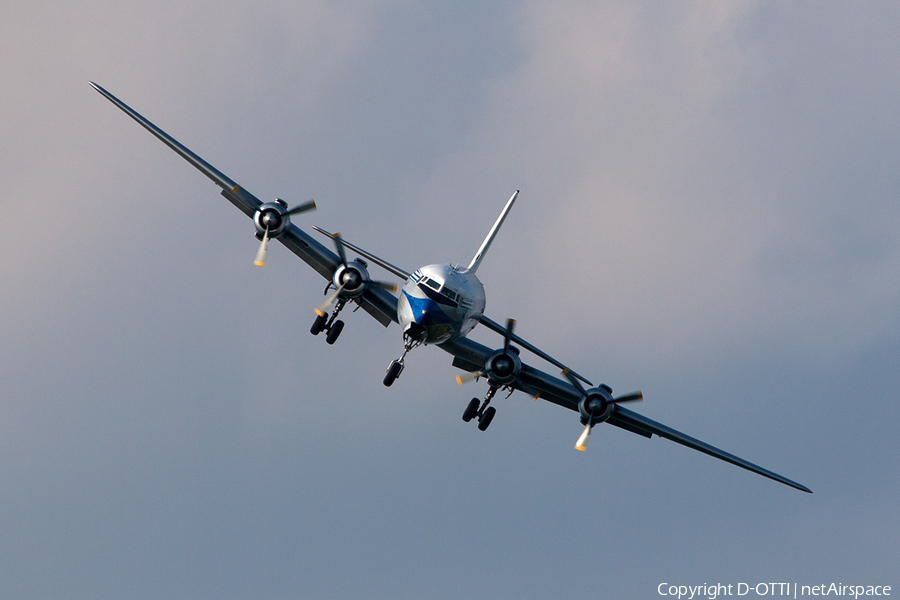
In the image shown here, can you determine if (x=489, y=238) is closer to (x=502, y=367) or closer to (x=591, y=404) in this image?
(x=502, y=367)

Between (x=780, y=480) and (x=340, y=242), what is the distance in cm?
2801

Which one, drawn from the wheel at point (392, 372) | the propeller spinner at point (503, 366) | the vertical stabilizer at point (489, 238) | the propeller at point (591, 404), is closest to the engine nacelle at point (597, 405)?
the propeller at point (591, 404)

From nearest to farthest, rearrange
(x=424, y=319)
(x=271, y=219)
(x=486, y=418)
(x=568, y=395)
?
(x=424, y=319), (x=271, y=219), (x=486, y=418), (x=568, y=395)

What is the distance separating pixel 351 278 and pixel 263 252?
5.12 m

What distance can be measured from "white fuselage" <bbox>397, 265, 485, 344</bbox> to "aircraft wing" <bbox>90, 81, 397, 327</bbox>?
5.84 metres

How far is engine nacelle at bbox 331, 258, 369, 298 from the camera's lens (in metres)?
57.1

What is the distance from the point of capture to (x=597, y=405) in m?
59.3

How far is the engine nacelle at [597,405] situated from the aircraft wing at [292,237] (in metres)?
11.9

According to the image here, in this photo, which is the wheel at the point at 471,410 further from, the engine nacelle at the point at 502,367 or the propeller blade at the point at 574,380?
the propeller blade at the point at 574,380

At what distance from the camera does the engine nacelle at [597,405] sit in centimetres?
5928

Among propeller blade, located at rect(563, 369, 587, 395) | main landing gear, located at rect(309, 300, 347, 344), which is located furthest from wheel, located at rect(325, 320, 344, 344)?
propeller blade, located at rect(563, 369, 587, 395)

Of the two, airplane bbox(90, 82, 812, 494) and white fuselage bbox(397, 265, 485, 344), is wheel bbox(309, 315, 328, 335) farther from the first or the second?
white fuselage bbox(397, 265, 485, 344)

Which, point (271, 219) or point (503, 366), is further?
point (503, 366)

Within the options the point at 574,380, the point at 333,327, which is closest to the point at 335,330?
the point at 333,327
